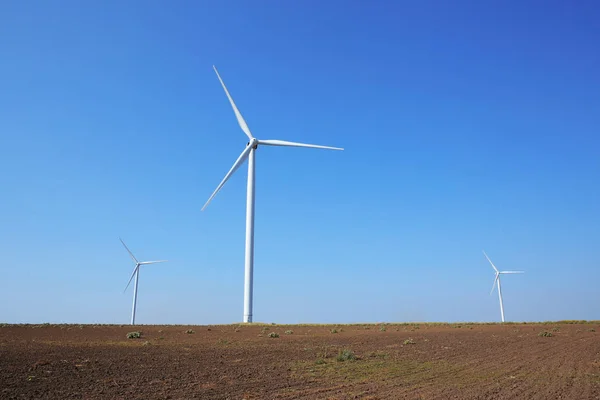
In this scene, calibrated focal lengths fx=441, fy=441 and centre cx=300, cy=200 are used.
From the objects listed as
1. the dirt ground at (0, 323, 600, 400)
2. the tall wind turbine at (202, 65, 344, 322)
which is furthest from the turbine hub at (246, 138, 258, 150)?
the dirt ground at (0, 323, 600, 400)

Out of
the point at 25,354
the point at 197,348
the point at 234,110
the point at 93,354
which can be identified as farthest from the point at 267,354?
the point at 234,110

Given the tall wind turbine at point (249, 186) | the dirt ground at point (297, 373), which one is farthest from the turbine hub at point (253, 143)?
the dirt ground at point (297, 373)

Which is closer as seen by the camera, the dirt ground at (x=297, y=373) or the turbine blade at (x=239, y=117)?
the dirt ground at (x=297, y=373)

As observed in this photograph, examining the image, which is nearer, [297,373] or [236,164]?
[297,373]

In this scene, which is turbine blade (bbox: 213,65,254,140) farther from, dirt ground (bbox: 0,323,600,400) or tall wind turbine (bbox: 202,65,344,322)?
dirt ground (bbox: 0,323,600,400)

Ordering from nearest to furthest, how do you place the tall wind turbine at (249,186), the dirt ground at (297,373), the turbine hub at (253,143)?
the dirt ground at (297,373), the tall wind turbine at (249,186), the turbine hub at (253,143)

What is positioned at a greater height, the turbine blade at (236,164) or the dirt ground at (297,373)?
the turbine blade at (236,164)

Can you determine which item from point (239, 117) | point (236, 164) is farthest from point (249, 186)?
point (239, 117)

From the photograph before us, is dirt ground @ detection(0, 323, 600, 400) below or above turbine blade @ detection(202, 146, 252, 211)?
below

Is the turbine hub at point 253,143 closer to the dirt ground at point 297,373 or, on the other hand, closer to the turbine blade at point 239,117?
the turbine blade at point 239,117

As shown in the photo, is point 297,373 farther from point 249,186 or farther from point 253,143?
point 253,143

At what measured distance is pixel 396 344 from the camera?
34281 millimetres

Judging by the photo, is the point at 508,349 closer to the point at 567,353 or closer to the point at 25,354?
the point at 567,353

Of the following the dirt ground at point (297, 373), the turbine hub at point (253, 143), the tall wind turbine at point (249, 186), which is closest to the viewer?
the dirt ground at point (297, 373)
